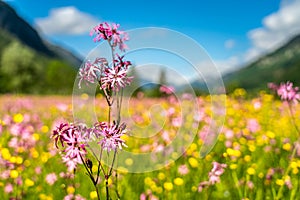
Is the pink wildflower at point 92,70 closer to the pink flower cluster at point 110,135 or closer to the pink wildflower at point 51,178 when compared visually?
the pink flower cluster at point 110,135

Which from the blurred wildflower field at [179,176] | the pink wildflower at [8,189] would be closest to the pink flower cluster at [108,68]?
the blurred wildflower field at [179,176]

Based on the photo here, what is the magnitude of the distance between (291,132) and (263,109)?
1.49 m

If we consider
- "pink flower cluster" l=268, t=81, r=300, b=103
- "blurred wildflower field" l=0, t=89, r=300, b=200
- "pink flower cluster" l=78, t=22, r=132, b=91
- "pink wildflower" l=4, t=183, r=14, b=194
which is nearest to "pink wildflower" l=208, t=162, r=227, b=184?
"blurred wildflower field" l=0, t=89, r=300, b=200

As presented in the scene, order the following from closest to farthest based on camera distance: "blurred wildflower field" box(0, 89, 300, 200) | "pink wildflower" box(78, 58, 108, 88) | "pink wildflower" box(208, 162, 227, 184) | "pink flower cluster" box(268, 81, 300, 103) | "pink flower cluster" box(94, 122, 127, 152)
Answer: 1. "pink flower cluster" box(94, 122, 127, 152)
2. "pink wildflower" box(78, 58, 108, 88)
3. "pink wildflower" box(208, 162, 227, 184)
4. "pink flower cluster" box(268, 81, 300, 103)
5. "blurred wildflower field" box(0, 89, 300, 200)

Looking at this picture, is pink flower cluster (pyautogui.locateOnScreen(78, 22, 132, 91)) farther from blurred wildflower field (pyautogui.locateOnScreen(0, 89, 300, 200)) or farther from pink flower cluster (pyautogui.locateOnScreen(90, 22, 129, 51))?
blurred wildflower field (pyautogui.locateOnScreen(0, 89, 300, 200))

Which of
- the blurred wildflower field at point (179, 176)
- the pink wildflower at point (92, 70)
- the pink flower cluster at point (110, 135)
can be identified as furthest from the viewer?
the blurred wildflower field at point (179, 176)

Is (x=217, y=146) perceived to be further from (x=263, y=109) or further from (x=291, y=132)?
(x=263, y=109)

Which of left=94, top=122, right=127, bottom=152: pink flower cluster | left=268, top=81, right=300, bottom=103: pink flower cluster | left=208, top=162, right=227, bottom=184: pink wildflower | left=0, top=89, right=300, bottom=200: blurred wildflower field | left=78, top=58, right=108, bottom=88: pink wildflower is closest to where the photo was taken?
left=94, top=122, right=127, bottom=152: pink flower cluster

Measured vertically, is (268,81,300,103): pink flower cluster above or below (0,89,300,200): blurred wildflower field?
above

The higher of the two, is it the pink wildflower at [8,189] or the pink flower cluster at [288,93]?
the pink flower cluster at [288,93]

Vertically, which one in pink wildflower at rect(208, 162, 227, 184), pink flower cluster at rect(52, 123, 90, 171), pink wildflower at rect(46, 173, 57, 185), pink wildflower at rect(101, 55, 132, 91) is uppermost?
pink wildflower at rect(101, 55, 132, 91)

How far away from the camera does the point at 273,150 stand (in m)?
4.02

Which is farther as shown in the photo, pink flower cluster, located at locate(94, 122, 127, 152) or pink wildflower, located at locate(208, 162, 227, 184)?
pink wildflower, located at locate(208, 162, 227, 184)

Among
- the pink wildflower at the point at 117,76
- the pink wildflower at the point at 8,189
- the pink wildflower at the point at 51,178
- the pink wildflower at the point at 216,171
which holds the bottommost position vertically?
the pink wildflower at the point at 8,189
